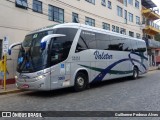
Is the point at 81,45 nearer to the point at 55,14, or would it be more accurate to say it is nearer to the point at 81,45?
the point at 81,45

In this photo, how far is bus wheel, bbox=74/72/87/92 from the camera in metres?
13.2

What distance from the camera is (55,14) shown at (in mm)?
22797

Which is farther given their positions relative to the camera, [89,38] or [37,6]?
[37,6]

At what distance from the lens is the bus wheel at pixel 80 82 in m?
13.2

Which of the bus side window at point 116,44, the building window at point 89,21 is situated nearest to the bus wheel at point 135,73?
the bus side window at point 116,44

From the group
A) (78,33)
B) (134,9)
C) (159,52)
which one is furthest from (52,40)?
(159,52)

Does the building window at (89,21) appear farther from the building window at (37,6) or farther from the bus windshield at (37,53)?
the bus windshield at (37,53)

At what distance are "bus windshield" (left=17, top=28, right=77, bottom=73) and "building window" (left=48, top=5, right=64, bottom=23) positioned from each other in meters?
9.61

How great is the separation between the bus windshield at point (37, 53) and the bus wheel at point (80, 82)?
5.12ft

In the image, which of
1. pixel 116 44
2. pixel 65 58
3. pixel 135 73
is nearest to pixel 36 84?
pixel 65 58

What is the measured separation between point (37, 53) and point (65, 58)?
144 cm

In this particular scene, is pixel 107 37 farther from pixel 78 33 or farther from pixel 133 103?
pixel 133 103

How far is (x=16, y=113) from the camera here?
816cm

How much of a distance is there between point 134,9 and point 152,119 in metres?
38.4
